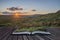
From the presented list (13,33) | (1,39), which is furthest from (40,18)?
(1,39)

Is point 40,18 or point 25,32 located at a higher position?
point 40,18

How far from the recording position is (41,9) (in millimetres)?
2244

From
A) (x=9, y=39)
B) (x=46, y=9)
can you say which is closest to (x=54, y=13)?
(x=46, y=9)

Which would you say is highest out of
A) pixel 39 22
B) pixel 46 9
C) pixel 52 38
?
pixel 46 9

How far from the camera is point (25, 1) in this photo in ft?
7.38

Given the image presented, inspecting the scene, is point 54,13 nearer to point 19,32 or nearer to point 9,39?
point 19,32

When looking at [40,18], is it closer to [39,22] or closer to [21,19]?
[39,22]

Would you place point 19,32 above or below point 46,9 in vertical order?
below

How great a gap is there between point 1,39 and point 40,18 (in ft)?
1.86

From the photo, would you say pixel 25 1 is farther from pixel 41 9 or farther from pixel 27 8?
pixel 41 9

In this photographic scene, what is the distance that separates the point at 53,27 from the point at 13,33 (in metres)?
0.52

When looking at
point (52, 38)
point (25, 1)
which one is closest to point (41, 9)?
point (25, 1)

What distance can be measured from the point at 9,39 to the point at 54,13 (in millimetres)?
660

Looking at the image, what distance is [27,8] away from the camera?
224 centimetres
